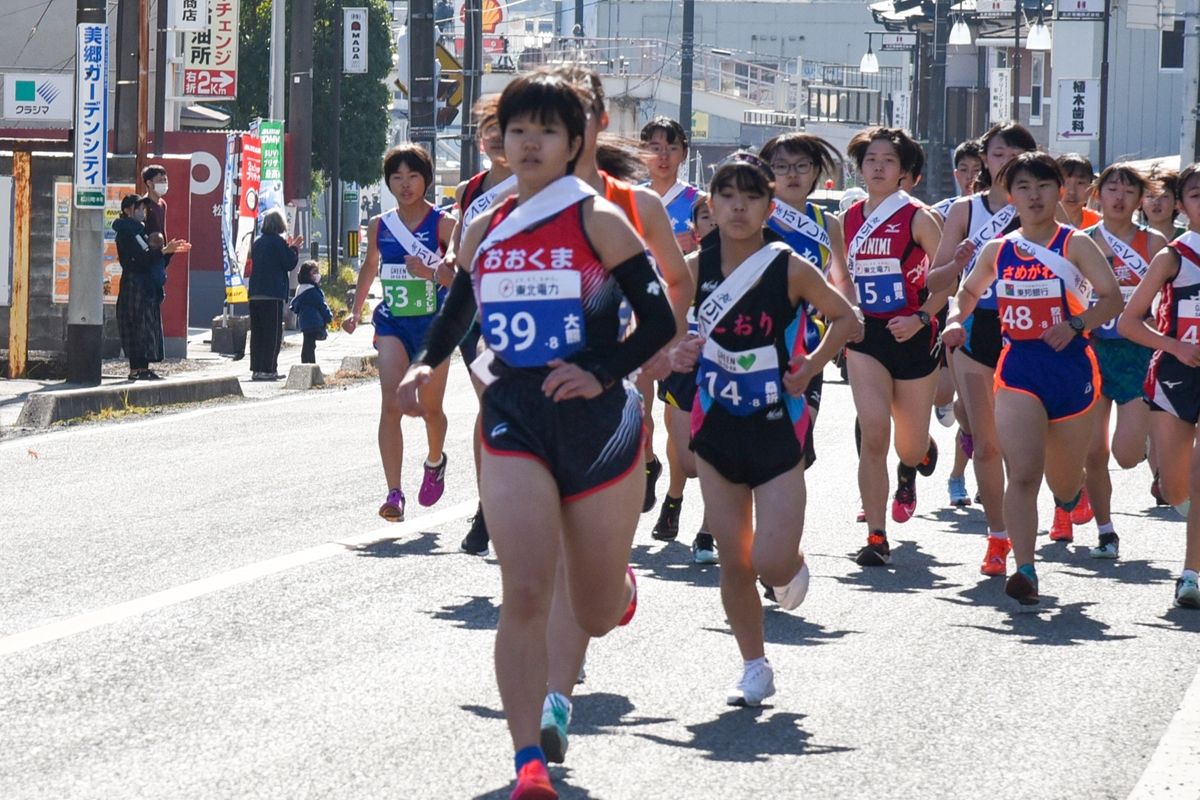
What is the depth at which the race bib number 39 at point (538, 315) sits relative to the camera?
209 inches

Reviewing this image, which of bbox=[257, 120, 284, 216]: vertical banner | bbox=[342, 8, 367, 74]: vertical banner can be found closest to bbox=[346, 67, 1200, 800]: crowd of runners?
bbox=[257, 120, 284, 216]: vertical banner

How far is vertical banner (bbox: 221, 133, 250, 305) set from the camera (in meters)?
25.4

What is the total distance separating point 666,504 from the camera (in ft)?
34.5

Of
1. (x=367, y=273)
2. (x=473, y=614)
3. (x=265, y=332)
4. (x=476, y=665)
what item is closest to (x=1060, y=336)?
(x=473, y=614)

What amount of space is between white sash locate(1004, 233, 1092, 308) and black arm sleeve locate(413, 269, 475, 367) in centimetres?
379

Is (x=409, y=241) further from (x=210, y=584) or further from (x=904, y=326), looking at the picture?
(x=904, y=326)

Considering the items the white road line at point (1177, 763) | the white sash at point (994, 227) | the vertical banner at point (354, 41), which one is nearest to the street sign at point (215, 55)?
the vertical banner at point (354, 41)

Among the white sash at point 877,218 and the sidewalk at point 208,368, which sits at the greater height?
the white sash at point 877,218

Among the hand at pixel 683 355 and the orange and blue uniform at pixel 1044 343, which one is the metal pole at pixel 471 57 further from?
the hand at pixel 683 355

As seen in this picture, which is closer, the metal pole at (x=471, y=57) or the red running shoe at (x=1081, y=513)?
the red running shoe at (x=1081, y=513)

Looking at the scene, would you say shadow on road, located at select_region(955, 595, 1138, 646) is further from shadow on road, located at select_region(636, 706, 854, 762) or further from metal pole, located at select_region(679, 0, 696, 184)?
metal pole, located at select_region(679, 0, 696, 184)

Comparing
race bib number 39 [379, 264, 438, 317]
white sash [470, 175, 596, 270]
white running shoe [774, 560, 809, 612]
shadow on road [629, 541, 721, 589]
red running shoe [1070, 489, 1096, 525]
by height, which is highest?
white sash [470, 175, 596, 270]

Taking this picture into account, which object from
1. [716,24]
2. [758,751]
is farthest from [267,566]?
[716,24]

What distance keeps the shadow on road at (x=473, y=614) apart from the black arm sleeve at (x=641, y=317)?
2.66m
